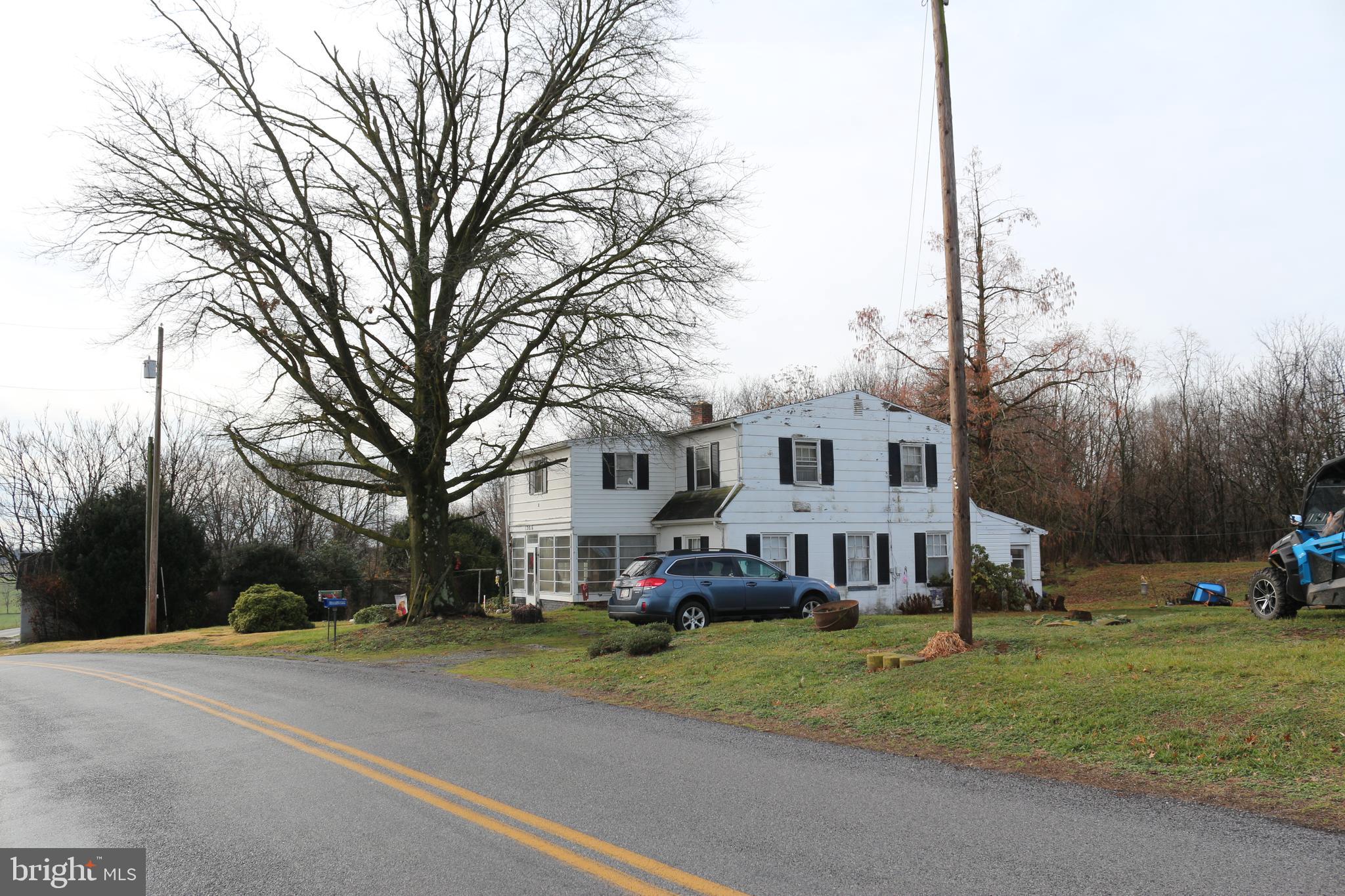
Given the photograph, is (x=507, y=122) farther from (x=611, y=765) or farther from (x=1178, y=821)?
(x=1178, y=821)

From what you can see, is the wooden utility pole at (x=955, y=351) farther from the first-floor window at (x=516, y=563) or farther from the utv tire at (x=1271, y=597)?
the first-floor window at (x=516, y=563)

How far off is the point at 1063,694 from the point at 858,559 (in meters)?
20.8

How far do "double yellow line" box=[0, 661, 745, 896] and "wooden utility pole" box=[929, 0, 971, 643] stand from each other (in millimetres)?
7136

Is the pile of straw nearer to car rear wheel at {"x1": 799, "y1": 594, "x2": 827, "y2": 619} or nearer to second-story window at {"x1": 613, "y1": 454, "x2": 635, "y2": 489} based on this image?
car rear wheel at {"x1": 799, "y1": 594, "x2": 827, "y2": 619}

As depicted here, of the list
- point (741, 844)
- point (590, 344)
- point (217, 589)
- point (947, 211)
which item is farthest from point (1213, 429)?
point (741, 844)

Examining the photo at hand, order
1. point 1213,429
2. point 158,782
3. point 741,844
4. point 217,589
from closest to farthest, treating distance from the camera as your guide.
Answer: point 741,844
point 158,782
point 217,589
point 1213,429

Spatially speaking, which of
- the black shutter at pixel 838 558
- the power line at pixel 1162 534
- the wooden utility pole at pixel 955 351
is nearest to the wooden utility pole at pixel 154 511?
the black shutter at pixel 838 558

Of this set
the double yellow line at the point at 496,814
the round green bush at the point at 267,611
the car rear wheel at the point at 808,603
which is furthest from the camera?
the round green bush at the point at 267,611

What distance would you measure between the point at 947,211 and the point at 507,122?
13.6m

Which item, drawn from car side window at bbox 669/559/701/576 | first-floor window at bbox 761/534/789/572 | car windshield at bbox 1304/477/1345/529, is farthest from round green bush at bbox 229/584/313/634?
car windshield at bbox 1304/477/1345/529

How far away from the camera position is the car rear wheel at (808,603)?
68.6 feet

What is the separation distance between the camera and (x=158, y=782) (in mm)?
7648

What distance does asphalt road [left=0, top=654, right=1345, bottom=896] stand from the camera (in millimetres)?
4992

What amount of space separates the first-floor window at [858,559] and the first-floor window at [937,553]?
2.32 meters
